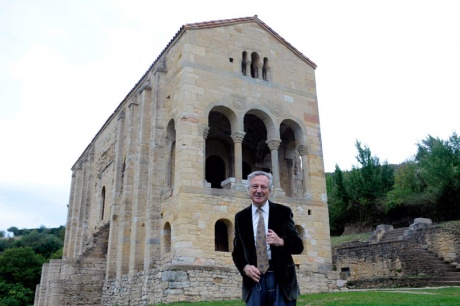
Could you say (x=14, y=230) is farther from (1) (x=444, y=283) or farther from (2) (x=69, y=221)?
(1) (x=444, y=283)

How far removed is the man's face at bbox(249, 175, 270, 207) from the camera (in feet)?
14.9

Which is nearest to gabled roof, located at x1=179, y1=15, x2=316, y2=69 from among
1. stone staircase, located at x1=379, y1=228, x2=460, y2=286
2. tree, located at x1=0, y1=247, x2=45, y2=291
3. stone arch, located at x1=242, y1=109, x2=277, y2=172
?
stone arch, located at x1=242, y1=109, x2=277, y2=172

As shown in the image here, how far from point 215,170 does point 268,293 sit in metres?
19.0

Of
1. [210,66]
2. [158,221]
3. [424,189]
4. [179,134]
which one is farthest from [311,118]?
[424,189]

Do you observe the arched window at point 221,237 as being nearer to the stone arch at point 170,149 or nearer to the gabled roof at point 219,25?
the stone arch at point 170,149

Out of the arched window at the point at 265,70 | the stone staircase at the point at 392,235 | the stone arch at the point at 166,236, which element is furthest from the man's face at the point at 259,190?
the stone staircase at the point at 392,235

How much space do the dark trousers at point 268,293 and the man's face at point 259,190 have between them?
0.72m

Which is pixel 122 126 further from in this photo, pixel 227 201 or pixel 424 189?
pixel 424 189

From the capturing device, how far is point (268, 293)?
4301mm

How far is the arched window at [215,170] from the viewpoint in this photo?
2311cm

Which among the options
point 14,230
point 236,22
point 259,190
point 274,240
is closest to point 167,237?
point 236,22

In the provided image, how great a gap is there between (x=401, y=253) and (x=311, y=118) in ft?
30.4

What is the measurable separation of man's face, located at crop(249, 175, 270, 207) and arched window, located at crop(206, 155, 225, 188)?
18.5 m

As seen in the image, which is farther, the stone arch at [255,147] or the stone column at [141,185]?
the stone arch at [255,147]
